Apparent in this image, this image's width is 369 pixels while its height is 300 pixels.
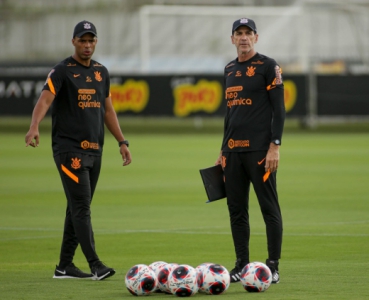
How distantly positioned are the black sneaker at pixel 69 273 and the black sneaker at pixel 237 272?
4.59ft

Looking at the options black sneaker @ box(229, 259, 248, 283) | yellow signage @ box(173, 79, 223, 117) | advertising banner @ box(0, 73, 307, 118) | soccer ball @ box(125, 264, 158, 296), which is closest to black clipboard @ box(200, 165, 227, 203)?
black sneaker @ box(229, 259, 248, 283)

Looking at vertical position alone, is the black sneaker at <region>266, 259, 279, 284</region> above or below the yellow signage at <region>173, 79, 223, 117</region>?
below

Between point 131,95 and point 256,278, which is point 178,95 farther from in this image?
point 256,278

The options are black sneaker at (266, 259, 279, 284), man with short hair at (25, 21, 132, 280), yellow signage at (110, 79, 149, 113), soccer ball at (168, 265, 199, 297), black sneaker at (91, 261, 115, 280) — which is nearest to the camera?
soccer ball at (168, 265, 199, 297)

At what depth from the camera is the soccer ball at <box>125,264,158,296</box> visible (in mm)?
7746

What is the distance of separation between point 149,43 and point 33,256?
103ft

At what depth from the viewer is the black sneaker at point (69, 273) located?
8.88 meters

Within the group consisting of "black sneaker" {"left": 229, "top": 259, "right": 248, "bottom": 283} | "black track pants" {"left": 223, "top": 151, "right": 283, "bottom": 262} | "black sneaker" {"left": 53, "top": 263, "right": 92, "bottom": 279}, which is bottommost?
"black sneaker" {"left": 53, "top": 263, "right": 92, "bottom": 279}

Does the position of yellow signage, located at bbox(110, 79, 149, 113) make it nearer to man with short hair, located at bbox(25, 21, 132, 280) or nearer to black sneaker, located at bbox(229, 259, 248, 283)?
man with short hair, located at bbox(25, 21, 132, 280)

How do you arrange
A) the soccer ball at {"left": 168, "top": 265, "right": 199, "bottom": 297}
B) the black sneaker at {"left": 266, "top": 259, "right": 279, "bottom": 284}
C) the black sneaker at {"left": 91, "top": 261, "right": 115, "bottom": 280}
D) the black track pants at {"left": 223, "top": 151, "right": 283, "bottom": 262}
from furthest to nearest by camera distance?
→ the black sneaker at {"left": 91, "top": 261, "right": 115, "bottom": 280} → the black track pants at {"left": 223, "top": 151, "right": 283, "bottom": 262} → the black sneaker at {"left": 266, "top": 259, "right": 279, "bottom": 284} → the soccer ball at {"left": 168, "top": 265, "right": 199, "bottom": 297}

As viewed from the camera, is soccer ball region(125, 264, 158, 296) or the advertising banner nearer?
soccer ball region(125, 264, 158, 296)

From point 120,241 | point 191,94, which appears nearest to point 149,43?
point 191,94

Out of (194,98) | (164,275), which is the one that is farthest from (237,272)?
(194,98)

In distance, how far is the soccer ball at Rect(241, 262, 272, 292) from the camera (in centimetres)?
784
